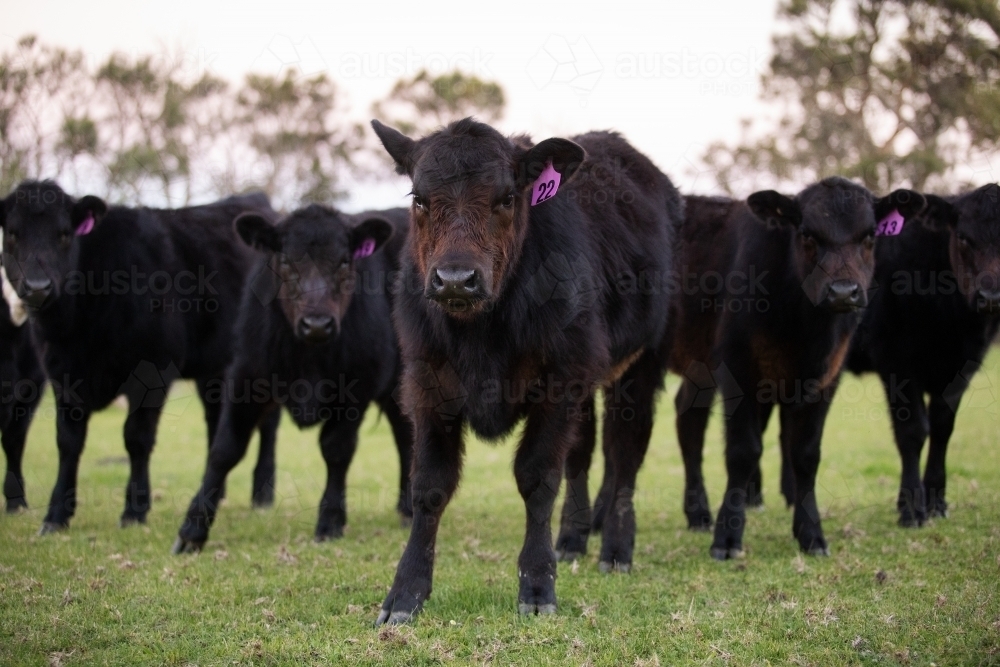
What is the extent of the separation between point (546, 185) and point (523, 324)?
0.83 metres

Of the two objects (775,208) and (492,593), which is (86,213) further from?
(775,208)

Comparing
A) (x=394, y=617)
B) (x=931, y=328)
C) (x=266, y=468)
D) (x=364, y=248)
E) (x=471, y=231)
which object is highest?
(x=364, y=248)

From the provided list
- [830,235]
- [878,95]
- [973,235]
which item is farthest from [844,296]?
[878,95]

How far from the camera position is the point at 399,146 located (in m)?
5.66

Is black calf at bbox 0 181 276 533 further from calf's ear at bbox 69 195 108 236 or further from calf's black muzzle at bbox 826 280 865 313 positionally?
calf's black muzzle at bbox 826 280 865 313

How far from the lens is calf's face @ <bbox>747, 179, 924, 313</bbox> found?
6664 mm

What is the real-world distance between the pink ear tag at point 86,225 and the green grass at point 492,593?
97.0 inches

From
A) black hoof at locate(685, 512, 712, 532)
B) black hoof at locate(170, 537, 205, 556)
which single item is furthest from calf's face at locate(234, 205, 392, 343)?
black hoof at locate(685, 512, 712, 532)

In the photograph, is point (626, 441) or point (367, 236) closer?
point (626, 441)

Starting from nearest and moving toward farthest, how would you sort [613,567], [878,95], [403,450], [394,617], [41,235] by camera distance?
[394,617], [613,567], [41,235], [403,450], [878,95]

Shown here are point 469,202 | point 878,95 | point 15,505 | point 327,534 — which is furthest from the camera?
point 878,95

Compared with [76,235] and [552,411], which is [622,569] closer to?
[552,411]

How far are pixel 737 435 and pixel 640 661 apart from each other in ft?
10.7

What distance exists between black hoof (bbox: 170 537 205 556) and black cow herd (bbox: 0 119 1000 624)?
2 cm
